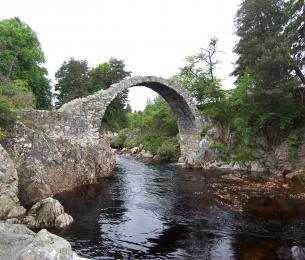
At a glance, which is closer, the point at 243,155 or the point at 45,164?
the point at 45,164

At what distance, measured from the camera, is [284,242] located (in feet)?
30.8

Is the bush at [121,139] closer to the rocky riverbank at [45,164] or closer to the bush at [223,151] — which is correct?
the bush at [223,151]

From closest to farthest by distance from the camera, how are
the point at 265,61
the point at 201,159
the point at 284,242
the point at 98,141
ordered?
the point at 284,242
the point at 98,141
the point at 265,61
the point at 201,159

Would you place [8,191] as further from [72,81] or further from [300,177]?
[72,81]

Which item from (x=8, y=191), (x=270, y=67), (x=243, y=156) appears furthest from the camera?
(x=243, y=156)

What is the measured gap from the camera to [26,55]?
28.4 meters

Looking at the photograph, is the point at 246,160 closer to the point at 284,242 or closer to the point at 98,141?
the point at 98,141

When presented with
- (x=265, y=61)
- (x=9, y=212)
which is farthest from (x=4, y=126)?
(x=265, y=61)

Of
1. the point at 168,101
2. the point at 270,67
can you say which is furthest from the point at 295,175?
the point at 168,101

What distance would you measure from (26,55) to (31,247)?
26073 mm

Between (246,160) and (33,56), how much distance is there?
2061 cm

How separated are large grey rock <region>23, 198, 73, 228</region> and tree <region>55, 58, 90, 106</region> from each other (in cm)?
1835

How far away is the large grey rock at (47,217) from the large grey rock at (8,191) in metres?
0.55

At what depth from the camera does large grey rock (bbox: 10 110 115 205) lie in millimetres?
13594
